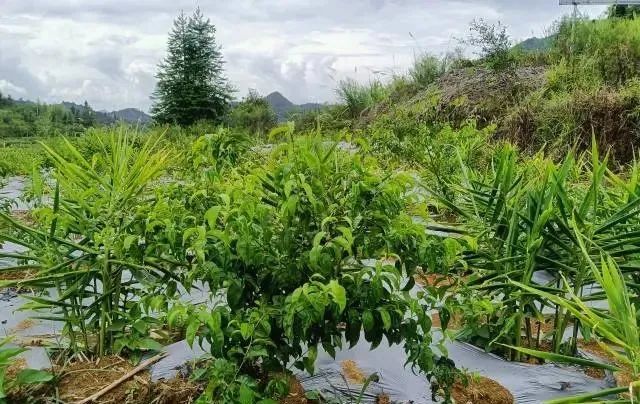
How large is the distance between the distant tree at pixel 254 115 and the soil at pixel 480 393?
52.7 feet

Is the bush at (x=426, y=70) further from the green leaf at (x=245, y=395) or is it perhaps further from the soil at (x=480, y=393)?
the green leaf at (x=245, y=395)

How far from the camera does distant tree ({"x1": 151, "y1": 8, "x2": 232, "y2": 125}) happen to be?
21.6 meters

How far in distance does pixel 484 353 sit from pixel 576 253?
0.51m

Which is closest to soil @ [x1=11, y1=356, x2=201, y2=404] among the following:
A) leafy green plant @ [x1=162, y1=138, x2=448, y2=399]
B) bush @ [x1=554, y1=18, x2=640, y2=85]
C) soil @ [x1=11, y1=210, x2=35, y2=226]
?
leafy green plant @ [x1=162, y1=138, x2=448, y2=399]

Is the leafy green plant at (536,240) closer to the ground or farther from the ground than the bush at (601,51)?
closer to the ground

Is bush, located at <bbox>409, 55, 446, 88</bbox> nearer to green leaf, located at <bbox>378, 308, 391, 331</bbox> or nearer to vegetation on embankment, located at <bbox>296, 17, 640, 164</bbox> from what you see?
vegetation on embankment, located at <bbox>296, 17, 640, 164</bbox>

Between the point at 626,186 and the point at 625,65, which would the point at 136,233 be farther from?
the point at 625,65

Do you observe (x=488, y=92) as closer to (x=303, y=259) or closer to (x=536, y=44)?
(x=536, y=44)

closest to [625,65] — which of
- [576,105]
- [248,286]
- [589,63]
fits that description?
[589,63]

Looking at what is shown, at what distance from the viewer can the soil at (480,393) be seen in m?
2.11

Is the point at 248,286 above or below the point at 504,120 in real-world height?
below

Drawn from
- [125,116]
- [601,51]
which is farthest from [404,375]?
[601,51]

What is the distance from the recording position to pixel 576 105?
23.8ft

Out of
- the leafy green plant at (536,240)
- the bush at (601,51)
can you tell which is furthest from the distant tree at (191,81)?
the leafy green plant at (536,240)
